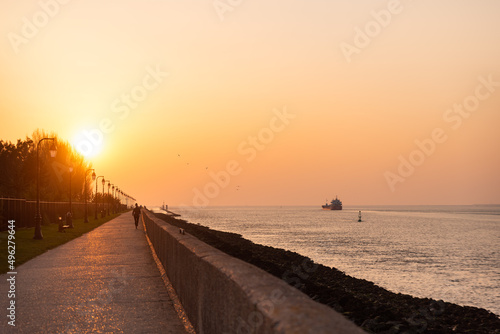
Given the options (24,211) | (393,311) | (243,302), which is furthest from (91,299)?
(24,211)

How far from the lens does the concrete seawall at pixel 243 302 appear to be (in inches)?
117

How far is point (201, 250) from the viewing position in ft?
23.8

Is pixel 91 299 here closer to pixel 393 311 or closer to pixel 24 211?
pixel 393 311

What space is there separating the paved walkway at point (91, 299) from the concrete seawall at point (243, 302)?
0.80 metres

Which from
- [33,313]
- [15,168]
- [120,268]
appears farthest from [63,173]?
[33,313]

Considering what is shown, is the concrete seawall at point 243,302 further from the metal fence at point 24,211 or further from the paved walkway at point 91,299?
the metal fence at point 24,211

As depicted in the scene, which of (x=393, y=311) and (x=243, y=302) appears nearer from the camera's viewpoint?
(x=243, y=302)

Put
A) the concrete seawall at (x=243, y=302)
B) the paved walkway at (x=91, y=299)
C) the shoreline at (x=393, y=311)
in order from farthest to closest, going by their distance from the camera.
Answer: the shoreline at (x=393, y=311), the paved walkway at (x=91, y=299), the concrete seawall at (x=243, y=302)

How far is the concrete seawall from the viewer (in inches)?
117

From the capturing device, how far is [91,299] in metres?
9.52

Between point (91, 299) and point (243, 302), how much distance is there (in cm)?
621

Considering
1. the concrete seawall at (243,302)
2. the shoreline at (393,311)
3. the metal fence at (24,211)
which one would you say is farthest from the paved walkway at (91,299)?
the metal fence at (24,211)

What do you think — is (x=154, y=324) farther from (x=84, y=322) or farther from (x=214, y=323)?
(x=214, y=323)

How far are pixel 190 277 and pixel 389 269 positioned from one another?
23878mm
